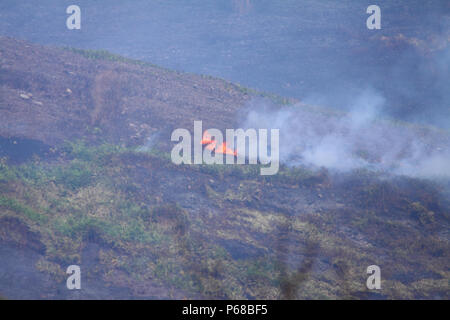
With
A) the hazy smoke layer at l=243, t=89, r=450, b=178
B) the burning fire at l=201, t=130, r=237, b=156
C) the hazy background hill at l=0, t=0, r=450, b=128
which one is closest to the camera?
the burning fire at l=201, t=130, r=237, b=156

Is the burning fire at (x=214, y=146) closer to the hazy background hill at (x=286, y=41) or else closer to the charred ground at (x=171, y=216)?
the charred ground at (x=171, y=216)

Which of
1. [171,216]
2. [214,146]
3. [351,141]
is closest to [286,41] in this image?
[351,141]

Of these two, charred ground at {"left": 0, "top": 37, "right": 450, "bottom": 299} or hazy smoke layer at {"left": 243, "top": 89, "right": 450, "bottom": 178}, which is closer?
charred ground at {"left": 0, "top": 37, "right": 450, "bottom": 299}

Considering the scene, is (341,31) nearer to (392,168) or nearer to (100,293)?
(392,168)

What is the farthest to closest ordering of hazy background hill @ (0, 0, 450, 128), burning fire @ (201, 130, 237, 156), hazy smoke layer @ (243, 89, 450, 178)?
hazy background hill @ (0, 0, 450, 128) < hazy smoke layer @ (243, 89, 450, 178) < burning fire @ (201, 130, 237, 156)

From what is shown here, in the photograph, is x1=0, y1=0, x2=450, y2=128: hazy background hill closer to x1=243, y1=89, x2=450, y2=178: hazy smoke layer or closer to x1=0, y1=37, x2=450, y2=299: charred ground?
x1=243, y1=89, x2=450, y2=178: hazy smoke layer

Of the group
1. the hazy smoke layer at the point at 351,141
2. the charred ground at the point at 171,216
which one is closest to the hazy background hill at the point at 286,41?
the hazy smoke layer at the point at 351,141

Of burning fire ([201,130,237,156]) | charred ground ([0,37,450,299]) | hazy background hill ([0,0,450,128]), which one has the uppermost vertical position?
hazy background hill ([0,0,450,128])

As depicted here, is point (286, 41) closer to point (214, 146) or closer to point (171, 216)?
point (214, 146)

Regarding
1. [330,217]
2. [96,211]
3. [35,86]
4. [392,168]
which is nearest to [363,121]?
[392,168]

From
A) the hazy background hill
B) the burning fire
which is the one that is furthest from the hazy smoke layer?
the hazy background hill
